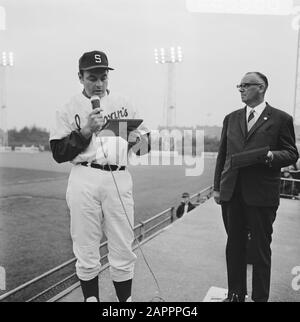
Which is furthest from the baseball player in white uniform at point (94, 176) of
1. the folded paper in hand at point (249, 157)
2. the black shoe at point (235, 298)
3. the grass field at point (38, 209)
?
the grass field at point (38, 209)

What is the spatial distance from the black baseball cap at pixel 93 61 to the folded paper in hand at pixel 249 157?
786mm

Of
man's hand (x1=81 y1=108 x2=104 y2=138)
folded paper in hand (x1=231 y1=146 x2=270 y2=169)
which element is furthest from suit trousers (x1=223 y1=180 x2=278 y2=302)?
man's hand (x1=81 y1=108 x2=104 y2=138)

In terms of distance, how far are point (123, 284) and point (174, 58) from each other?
5.63ft

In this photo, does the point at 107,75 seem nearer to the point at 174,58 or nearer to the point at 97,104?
the point at 97,104

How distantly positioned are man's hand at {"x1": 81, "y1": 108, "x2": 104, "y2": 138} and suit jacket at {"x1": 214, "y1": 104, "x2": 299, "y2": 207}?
773mm

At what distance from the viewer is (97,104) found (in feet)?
4.88

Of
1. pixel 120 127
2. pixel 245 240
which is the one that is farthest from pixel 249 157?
pixel 120 127

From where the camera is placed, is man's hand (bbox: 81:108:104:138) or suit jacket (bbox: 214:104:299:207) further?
suit jacket (bbox: 214:104:299:207)

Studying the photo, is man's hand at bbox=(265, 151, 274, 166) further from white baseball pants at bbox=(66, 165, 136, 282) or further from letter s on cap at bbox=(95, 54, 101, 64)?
letter s on cap at bbox=(95, 54, 101, 64)

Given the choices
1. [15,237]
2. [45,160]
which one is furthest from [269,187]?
[45,160]

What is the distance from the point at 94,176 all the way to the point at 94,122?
10.9 inches

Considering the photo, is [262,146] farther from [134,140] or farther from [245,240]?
[134,140]

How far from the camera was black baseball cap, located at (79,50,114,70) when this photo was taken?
5.15ft

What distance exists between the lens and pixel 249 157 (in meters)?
1.67
